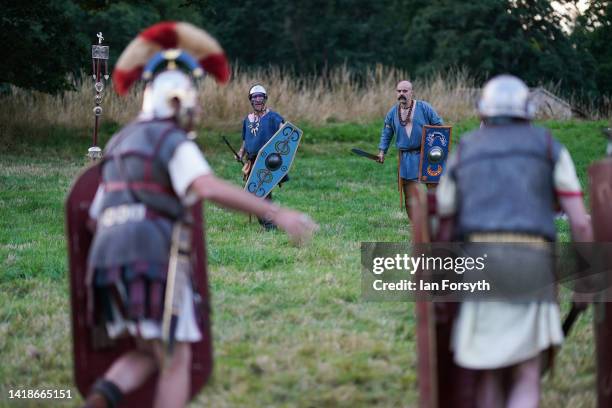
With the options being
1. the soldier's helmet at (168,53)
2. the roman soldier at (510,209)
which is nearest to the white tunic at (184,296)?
the soldier's helmet at (168,53)

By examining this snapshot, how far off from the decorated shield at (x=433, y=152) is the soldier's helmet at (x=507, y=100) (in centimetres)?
636

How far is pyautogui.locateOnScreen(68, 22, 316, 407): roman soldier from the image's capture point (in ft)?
12.0

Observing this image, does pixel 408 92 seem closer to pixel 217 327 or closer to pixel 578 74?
pixel 217 327

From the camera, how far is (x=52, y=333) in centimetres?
606

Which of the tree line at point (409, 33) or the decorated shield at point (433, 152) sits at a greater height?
the tree line at point (409, 33)

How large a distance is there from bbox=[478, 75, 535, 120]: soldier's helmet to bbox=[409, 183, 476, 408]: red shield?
1.36 ft

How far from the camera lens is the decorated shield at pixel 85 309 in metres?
4.04

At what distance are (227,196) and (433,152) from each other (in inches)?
265

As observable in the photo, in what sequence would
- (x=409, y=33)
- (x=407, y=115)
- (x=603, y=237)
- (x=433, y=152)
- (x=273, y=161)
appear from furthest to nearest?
(x=409, y=33) < (x=273, y=161) < (x=407, y=115) < (x=433, y=152) < (x=603, y=237)

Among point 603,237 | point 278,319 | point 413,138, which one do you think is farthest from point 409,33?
point 603,237

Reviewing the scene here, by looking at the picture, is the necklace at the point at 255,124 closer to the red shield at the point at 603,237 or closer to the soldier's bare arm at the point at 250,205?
the red shield at the point at 603,237

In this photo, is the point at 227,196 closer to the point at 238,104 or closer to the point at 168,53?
the point at 168,53

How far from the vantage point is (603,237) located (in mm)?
4125

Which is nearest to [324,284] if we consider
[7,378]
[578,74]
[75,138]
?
[7,378]
